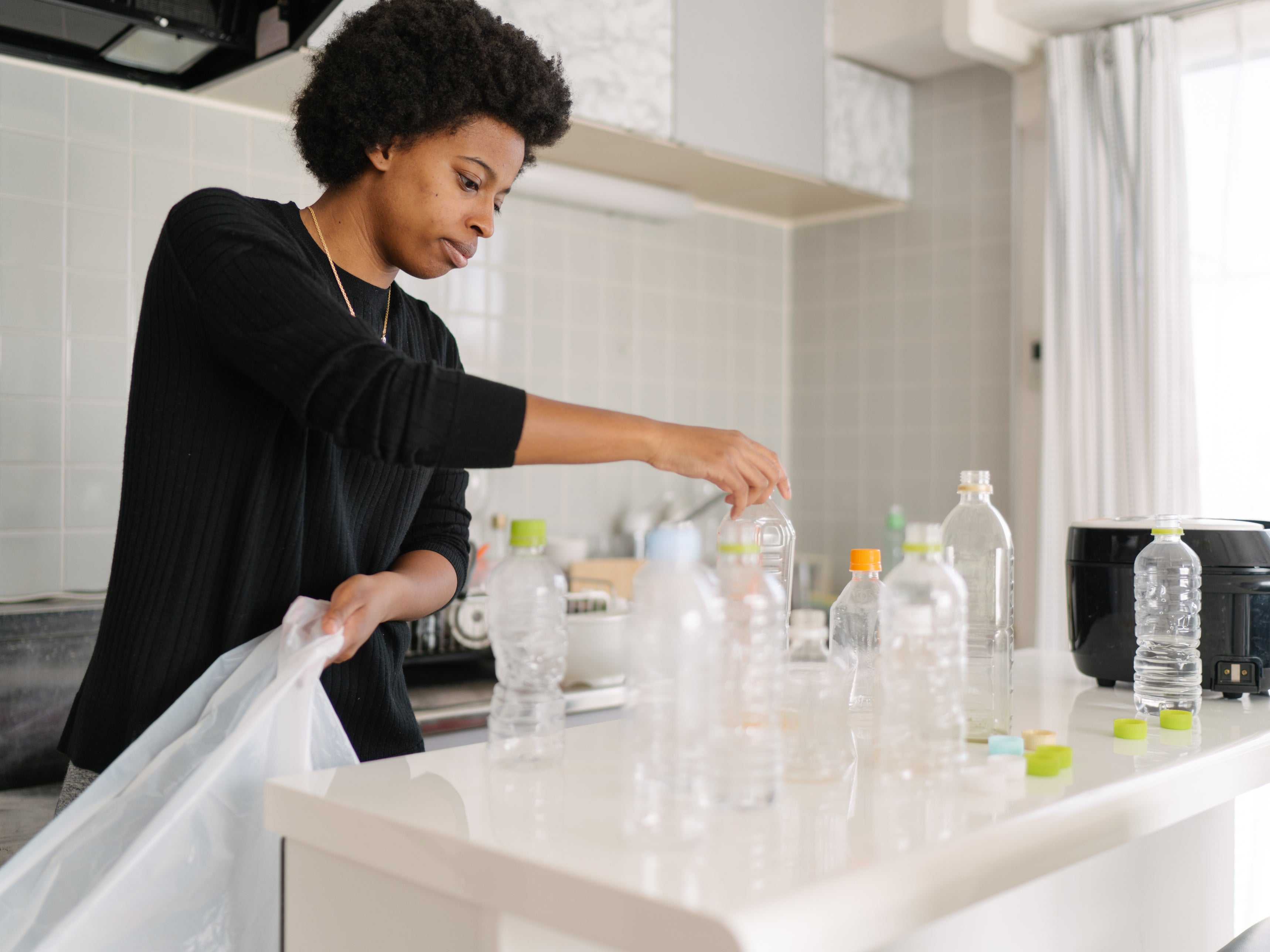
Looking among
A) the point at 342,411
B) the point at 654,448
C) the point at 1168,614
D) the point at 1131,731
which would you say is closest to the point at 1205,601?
the point at 1168,614

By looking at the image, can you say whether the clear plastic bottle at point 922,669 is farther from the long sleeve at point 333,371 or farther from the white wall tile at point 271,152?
the white wall tile at point 271,152

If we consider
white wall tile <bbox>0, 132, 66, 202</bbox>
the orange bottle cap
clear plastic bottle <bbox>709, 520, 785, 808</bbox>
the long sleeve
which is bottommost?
clear plastic bottle <bbox>709, 520, 785, 808</bbox>

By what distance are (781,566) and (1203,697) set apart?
56 centimetres

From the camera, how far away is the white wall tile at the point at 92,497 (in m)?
2.14

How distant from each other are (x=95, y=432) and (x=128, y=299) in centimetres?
26

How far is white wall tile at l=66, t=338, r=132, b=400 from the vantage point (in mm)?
2145

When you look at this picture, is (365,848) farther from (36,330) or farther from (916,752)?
(36,330)

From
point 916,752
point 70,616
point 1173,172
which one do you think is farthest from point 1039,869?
point 1173,172

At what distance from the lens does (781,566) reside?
1.50m

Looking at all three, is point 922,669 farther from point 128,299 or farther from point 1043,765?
point 128,299

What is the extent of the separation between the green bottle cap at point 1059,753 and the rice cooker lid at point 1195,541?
0.57 m

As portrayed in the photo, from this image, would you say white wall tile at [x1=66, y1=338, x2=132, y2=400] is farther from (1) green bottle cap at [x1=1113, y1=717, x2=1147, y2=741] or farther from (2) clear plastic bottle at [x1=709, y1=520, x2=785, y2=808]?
(1) green bottle cap at [x1=1113, y1=717, x2=1147, y2=741]

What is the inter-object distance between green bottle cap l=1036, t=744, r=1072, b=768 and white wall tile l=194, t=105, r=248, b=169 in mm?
Result: 1950

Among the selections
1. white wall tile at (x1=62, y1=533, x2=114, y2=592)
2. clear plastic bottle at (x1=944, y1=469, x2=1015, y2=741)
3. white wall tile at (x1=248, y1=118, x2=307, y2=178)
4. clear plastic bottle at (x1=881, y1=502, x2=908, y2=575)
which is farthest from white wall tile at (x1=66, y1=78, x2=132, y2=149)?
clear plastic bottle at (x1=881, y1=502, x2=908, y2=575)
